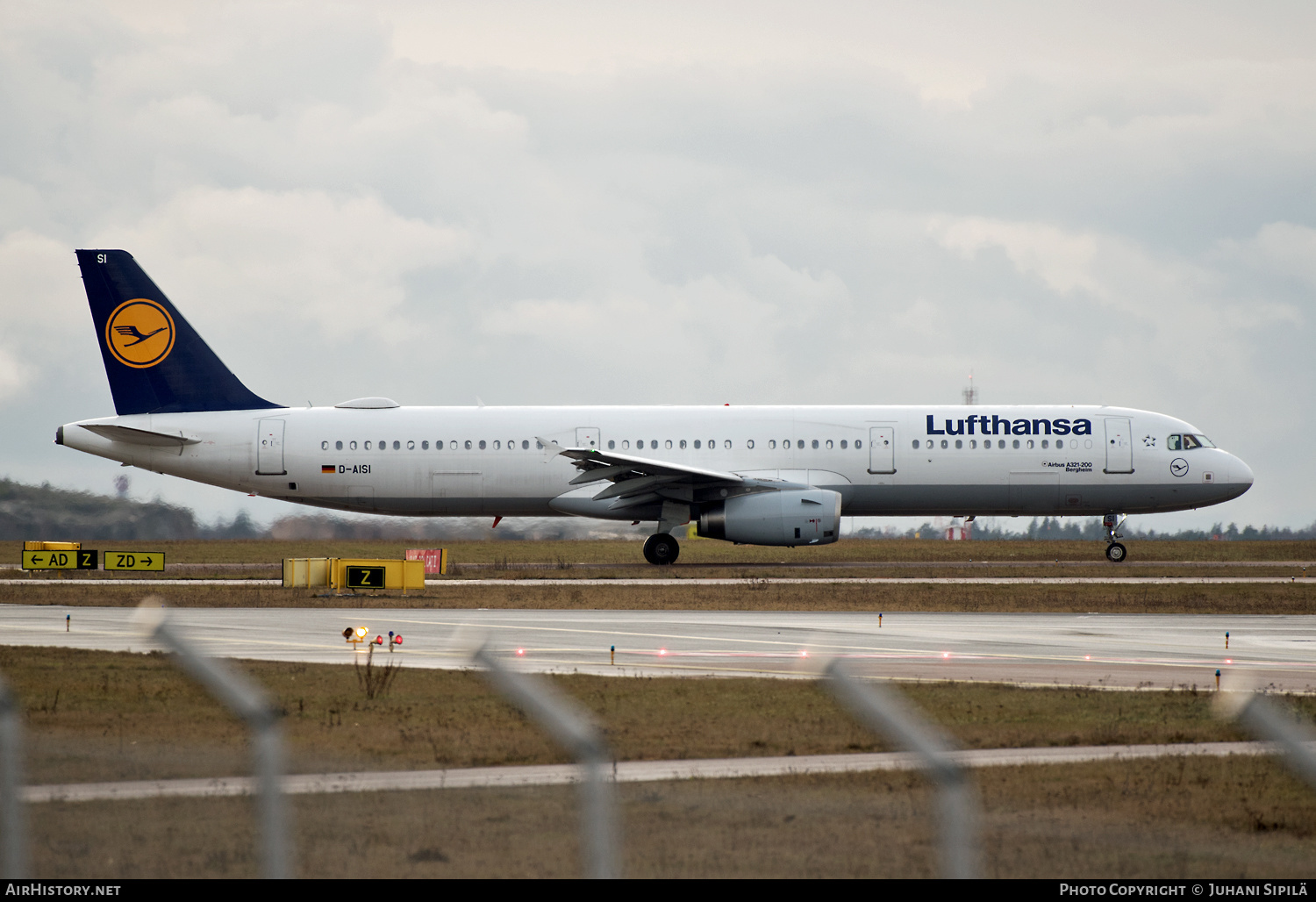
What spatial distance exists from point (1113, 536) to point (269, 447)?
89.9ft

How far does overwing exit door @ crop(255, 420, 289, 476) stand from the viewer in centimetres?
4050

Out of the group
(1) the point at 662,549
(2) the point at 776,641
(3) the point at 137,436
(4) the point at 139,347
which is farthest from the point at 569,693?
(4) the point at 139,347

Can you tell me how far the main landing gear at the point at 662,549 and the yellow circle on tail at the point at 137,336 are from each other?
16566 millimetres

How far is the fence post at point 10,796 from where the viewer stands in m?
6.12

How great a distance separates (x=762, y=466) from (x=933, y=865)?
113ft

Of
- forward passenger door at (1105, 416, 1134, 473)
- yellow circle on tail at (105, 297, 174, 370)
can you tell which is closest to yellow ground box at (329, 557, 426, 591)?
yellow circle on tail at (105, 297, 174, 370)

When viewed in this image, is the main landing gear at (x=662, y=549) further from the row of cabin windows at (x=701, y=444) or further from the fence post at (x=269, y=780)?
the fence post at (x=269, y=780)

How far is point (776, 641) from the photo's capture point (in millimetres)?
21188

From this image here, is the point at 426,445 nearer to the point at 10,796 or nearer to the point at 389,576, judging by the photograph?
the point at 389,576

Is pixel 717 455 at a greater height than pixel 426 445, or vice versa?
pixel 426 445

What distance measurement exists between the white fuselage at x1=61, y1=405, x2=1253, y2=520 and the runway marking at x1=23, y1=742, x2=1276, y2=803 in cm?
2758

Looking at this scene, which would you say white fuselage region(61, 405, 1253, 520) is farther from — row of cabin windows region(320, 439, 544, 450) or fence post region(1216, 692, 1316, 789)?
fence post region(1216, 692, 1316, 789)

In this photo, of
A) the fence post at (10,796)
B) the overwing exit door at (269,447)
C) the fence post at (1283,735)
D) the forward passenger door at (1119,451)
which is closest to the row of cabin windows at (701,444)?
the forward passenger door at (1119,451)

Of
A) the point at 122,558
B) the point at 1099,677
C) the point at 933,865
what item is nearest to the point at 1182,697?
the point at 1099,677
